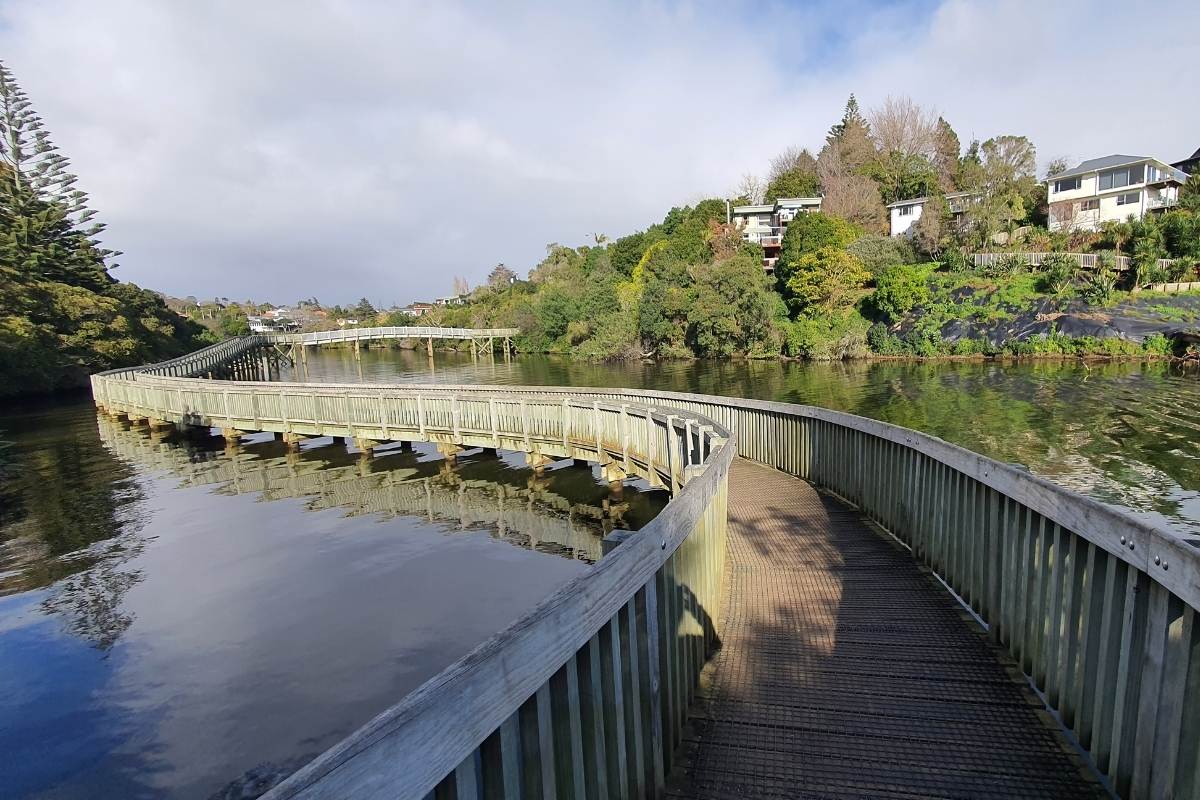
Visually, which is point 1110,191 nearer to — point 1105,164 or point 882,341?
point 1105,164

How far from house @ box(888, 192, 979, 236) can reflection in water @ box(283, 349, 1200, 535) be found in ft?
65.5

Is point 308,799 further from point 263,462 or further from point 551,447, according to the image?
point 263,462

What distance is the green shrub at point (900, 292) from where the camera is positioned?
131 feet

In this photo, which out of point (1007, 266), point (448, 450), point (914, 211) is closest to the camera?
point (448, 450)

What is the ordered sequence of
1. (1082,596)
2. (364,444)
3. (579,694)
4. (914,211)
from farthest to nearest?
(914,211) < (364,444) < (1082,596) < (579,694)

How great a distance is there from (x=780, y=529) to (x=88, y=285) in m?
57.4

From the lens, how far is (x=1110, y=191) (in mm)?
45156

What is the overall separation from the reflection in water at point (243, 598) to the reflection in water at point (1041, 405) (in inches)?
348

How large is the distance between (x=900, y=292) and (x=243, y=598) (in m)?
41.5

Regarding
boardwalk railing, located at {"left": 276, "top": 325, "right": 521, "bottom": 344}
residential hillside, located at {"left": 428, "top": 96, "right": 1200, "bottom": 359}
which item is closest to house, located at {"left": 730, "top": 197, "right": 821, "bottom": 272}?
residential hillside, located at {"left": 428, "top": 96, "right": 1200, "bottom": 359}

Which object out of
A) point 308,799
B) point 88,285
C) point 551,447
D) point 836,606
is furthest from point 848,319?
point 88,285

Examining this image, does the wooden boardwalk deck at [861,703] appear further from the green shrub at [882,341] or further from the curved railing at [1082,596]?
the green shrub at [882,341]

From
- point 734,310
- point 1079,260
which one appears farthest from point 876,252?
point 734,310

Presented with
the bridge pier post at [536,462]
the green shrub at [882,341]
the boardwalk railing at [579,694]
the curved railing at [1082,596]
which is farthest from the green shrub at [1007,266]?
the boardwalk railing at [579,694]
